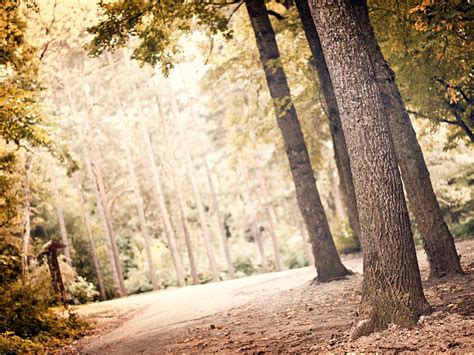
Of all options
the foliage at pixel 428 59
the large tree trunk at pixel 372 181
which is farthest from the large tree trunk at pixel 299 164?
the large tree trunk at pixel 372 181

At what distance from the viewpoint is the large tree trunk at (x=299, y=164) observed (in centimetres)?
1038

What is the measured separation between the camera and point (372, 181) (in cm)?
509

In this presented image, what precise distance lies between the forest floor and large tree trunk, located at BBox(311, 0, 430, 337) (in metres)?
0.31

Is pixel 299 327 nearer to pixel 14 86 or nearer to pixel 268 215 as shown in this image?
pixel 14 86

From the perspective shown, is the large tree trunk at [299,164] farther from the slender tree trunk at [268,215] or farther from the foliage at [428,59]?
the slender tree trunk at [268,215]

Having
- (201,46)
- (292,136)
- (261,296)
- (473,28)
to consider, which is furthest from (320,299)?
(201,46)

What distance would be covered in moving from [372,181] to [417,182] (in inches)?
99.6

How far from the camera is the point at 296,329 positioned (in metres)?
6.26

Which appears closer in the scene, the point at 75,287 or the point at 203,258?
the point at 75,287

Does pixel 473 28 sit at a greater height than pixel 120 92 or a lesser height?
lesser

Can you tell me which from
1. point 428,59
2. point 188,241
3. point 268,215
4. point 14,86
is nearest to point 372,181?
point 428,59

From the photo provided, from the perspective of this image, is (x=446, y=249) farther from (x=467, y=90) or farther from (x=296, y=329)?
(x=467, y=90)

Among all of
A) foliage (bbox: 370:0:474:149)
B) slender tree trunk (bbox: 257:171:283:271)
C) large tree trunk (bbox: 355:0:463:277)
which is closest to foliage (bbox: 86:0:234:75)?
foliage (bbox: 370:0:474:149)

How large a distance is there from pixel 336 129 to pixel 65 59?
18516mm
